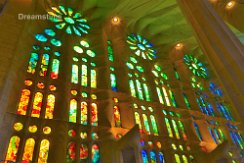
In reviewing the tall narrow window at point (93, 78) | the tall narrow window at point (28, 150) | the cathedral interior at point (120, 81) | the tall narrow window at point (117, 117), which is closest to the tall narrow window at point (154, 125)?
the cathedral interior at point (120, 81)

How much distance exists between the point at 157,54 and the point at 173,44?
53.5 inches

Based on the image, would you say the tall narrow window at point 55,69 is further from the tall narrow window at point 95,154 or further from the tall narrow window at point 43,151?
the tall narrow window at point 95,154

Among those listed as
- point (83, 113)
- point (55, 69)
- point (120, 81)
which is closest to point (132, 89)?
point (120, 81)

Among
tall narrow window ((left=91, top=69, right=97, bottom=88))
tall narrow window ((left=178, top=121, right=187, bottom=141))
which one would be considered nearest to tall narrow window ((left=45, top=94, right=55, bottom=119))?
tall narrow window ((left=91, top=69, right=97, bottom=88))

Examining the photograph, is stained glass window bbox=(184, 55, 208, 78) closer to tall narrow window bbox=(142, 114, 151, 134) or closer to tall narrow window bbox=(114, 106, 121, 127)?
tall narrow window bbox=(142, 114, 151, 134)

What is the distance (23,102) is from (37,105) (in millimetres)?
507

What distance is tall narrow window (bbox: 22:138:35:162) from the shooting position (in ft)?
27.2

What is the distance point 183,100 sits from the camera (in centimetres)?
1418

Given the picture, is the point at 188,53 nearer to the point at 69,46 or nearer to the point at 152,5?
the point at 152,5

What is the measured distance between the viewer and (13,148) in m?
8.35

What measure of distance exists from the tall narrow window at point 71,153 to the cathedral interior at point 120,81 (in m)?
0.04

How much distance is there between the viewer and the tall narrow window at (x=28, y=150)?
8.30 metres

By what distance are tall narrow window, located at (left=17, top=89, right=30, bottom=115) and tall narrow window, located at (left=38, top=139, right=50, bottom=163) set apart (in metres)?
1.36

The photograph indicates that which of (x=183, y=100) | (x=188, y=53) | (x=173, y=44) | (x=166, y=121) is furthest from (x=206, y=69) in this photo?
(x=166, y=121)
